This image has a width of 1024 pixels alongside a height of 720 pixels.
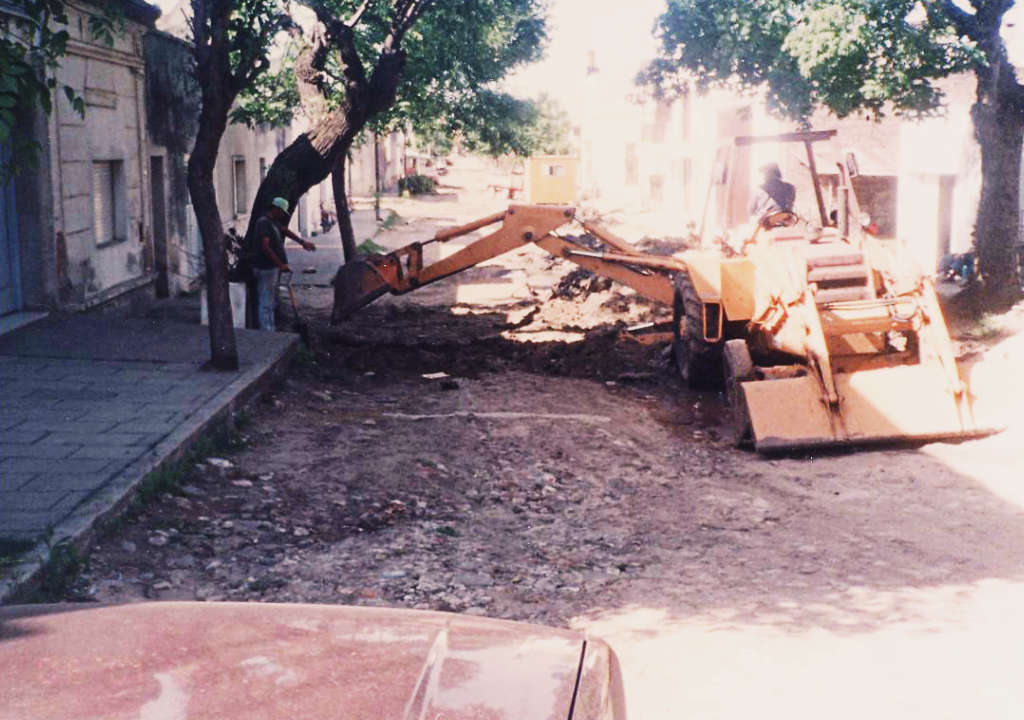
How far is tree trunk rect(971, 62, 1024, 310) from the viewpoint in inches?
584

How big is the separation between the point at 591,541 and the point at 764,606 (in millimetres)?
1517

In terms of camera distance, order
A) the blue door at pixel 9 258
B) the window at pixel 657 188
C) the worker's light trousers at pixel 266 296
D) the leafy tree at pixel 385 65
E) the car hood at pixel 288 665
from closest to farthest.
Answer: the car hood at pixel 288 665
the blue door at pixel 9 258
the worker's light trousers at pixel 266 296
the leafy tree at pixel 385 65
the window at pixel 657 188

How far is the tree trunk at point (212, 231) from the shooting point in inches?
398

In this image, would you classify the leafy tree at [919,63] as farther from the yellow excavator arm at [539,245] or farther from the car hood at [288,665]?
the car hood at [288,665]

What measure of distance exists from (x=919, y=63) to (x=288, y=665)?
14.3 m

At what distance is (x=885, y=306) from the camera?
32.2 ft

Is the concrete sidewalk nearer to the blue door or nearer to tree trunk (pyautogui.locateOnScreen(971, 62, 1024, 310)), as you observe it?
the blue door

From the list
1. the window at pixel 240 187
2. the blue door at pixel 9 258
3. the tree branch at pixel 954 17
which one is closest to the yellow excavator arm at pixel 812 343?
the tree branch at pixel 954 17

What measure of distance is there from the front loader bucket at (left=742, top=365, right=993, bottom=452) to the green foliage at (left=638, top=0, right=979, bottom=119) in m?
6.53

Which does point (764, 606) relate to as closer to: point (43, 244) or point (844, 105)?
point (43, 244)

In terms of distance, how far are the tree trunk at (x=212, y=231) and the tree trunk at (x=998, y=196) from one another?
9852 millimetres

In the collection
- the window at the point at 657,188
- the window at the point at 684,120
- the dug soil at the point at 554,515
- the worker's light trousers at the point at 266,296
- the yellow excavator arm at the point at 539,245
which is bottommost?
the dug soil at the point at 554,515

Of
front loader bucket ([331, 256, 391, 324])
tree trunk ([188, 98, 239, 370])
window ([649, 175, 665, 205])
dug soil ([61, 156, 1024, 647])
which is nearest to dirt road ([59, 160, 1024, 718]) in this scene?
dug soil ([61, 156, 1024, 647])

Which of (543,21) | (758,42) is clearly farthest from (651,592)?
(543,21)
